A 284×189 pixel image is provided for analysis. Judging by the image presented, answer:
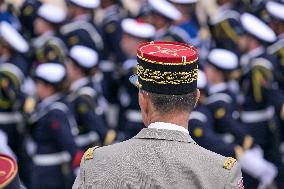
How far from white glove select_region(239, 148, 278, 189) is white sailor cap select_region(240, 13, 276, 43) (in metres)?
1.16

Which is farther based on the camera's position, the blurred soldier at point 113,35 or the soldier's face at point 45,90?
the blurred soldier at point 113,35

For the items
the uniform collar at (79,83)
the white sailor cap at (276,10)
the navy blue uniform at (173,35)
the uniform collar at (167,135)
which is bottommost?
the uniform collar at (79,83)

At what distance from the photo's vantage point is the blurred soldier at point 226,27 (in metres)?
6.17

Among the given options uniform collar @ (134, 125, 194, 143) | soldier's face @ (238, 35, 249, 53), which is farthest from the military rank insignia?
soldier's face @ (238, 35, 249, 53)

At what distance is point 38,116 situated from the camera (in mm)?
4742

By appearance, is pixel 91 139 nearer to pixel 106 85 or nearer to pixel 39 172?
pixel 39 172

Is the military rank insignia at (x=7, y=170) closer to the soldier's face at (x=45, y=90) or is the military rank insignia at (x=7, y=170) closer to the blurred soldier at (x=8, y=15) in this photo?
the soldier's face at (x=45, y=90)

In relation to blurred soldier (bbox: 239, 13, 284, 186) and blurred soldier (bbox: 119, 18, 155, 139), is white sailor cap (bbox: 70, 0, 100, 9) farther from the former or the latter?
blurred soldier (bbox: 239, 13, 284, 186)

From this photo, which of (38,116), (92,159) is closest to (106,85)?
(38,116)

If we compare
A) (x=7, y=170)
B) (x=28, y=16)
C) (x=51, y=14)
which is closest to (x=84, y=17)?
(x=51, y=14)

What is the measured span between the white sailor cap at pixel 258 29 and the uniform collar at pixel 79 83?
1.61m

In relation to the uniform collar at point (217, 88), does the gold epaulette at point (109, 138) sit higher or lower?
lower

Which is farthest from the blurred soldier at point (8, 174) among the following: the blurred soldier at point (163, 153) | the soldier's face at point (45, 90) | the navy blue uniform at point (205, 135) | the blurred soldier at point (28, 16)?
the blurred soldier at point (28, 16)

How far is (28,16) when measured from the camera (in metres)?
6.86
